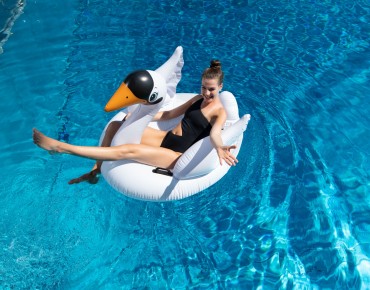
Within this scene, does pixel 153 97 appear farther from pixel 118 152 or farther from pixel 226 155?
pixel 226 155

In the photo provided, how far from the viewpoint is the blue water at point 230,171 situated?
359 centimetres

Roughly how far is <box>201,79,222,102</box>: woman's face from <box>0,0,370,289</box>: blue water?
879 millimetres

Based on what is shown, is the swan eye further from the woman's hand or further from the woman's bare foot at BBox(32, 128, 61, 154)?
the woman's bare foot at BBox(32, 128, 61, 154)

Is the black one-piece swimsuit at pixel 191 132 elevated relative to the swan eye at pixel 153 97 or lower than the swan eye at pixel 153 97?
lower

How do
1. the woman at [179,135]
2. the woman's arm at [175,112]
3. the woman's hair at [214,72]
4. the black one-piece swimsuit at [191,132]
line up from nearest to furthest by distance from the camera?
the woman at [179,135] < the woman's hair at [214,72] < the black one-piece swimsuit at [191,132] < the woman's arm at [175,112]

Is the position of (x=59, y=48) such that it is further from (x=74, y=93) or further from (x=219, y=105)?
(x=219, y=105)

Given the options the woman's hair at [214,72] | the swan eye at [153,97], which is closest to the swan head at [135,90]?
the swan eye at [153,97]

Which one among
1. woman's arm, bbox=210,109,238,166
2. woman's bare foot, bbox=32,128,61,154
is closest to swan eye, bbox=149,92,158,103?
woman's arm, bbox=210,109,238,166

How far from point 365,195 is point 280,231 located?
3.07ft

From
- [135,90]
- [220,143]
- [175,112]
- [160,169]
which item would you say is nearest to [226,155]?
[220,143]

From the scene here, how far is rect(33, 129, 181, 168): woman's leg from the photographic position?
3.09 metres

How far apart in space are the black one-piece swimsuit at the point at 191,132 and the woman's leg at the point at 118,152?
0.12 meters

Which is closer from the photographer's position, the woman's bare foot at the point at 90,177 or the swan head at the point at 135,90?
the swan head at the point at 135,90

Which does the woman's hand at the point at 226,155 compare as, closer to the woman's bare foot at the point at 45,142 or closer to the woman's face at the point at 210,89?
the woman's face at the point at 210,89
